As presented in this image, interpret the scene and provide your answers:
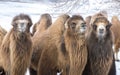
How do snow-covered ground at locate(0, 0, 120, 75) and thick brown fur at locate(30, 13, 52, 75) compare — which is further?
snow-covered ground at locate(0, 0, 120, 75)

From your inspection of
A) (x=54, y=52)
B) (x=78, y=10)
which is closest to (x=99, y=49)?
(x=54, y=52)

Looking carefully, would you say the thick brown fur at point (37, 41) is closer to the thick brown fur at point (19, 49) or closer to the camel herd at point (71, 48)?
the camel herd at point (71, 48)

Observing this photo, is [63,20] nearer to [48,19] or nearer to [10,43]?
[10,43]

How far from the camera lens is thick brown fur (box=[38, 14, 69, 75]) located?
6.71 meters

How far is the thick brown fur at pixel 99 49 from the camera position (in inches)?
250

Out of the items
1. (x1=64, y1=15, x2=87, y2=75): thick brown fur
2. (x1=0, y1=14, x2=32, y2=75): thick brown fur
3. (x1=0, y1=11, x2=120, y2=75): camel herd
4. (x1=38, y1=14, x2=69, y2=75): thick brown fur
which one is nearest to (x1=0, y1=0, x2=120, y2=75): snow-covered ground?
(x1=38, y1=14, x2=69, y2=75): thick brown fur

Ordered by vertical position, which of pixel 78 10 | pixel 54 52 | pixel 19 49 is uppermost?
pixel 78 10

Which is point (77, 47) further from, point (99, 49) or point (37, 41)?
point (37, 41)

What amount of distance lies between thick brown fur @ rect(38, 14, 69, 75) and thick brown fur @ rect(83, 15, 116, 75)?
0.44 m

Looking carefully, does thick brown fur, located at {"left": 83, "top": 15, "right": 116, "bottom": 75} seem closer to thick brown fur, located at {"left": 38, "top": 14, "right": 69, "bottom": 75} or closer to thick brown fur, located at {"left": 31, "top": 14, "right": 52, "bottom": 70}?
thick brown fur, located at {"left": 38, "top": 14, "right": 69, "bottom": 75}

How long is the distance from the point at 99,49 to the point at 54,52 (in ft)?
2.70

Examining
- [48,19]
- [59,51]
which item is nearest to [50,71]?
[59,51]

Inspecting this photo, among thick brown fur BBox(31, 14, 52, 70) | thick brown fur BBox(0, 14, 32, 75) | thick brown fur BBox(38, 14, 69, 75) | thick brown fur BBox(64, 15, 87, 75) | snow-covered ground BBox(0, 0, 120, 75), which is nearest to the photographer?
thick brown fur BBox(64, 15, 87, 75)

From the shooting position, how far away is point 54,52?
6840 millimetres
